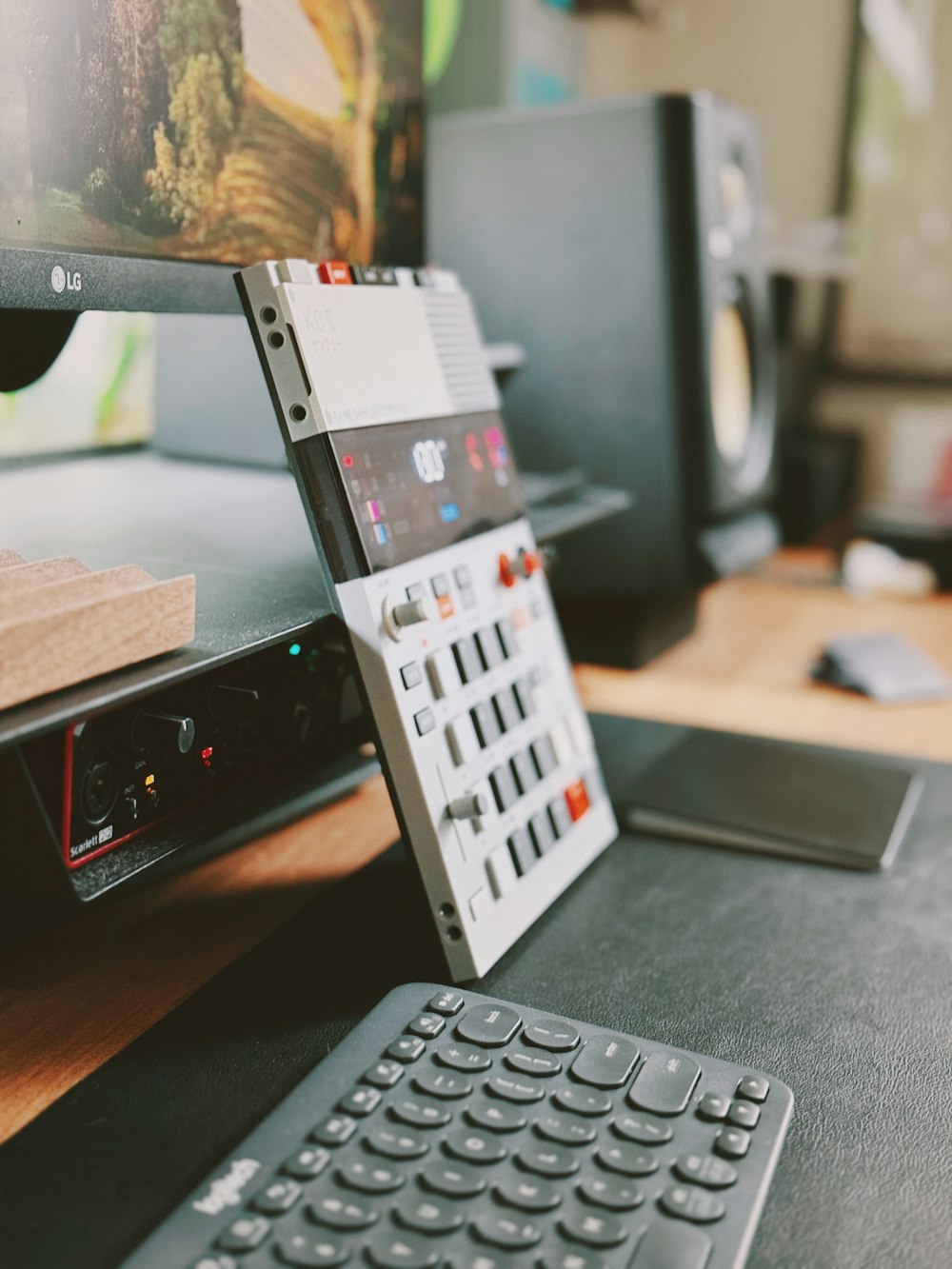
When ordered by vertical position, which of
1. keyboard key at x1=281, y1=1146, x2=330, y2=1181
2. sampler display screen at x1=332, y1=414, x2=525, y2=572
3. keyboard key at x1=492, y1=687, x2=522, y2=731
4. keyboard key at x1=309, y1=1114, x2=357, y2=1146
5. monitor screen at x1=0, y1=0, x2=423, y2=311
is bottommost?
keyboard key at x1=309, y1=1114, x2=357, y2=1146

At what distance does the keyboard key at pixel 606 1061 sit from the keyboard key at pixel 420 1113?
5 cm

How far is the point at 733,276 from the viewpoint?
96 centimetres

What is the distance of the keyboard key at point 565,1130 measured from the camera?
36 cm

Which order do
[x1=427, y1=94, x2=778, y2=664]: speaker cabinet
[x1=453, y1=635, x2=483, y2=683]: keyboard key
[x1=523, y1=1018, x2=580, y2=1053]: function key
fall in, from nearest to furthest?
[x1=523, y1=1018, x2=580, y2=1053]: function key, [x1=453, y1=635, x2=483, y2=683]: keyboard key, [x1=427, y1=94, x2=778, y2=664]: speaker cabinet

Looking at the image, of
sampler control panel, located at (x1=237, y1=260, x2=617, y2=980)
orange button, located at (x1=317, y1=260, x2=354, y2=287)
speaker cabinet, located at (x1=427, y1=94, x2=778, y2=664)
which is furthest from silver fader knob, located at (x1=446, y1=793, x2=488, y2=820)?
speaker cabinet, located at (x1=427, y1=94, x2=778, y2=664)

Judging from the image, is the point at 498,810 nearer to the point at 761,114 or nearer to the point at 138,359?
the point at 138,359

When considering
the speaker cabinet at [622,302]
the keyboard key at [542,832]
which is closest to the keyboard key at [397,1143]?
the keyboard key at [542,832]

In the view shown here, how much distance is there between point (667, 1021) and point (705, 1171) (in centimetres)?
12

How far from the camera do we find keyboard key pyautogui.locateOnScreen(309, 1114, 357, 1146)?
0.36 meters

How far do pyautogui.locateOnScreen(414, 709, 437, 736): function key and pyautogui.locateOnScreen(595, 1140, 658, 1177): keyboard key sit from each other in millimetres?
190

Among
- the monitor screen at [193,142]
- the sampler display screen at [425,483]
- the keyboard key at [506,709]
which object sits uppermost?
the monitor screen at [193,142]

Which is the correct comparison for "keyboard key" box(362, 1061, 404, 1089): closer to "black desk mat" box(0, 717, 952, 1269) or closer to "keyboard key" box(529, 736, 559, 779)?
"black desk mat" box(0, 717, 952, 1269)

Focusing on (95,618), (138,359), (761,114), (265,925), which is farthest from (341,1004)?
(761,114)

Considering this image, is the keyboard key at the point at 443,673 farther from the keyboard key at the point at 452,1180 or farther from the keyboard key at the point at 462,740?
the keyboard key at the point at 452,1180
